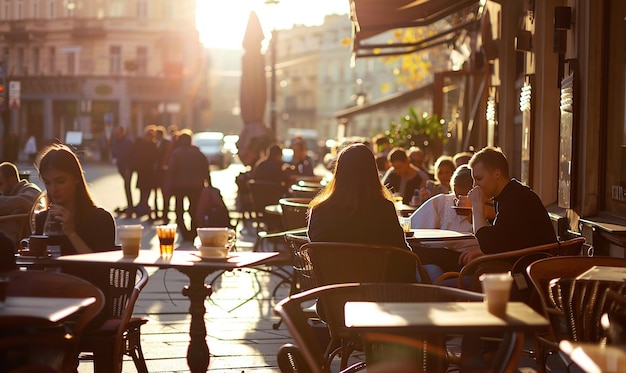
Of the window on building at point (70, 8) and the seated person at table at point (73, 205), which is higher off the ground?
the window on building at point (70, 8)

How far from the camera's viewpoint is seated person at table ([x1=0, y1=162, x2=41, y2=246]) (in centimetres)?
814

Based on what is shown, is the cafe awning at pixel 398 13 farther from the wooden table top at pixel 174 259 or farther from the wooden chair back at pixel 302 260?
the wooden table top at pixel 174 259

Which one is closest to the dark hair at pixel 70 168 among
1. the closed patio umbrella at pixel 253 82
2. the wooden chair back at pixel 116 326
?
the wooden chair back at pixel 116 326

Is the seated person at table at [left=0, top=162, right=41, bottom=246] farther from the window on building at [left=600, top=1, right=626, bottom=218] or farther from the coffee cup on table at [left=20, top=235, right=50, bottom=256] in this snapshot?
the window on building at [left=600, top=1, right=626, bottom=218]

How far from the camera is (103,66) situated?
64625mm

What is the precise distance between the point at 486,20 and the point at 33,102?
5155 cm

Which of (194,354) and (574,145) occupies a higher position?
(574,145)

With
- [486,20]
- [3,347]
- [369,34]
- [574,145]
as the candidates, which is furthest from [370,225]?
[369,34]

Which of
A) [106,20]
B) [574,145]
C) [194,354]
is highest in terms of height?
[106,20]

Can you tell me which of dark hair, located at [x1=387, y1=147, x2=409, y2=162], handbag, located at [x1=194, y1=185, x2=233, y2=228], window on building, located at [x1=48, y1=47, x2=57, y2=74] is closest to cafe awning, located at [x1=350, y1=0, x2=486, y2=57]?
dark hair, located at [x1=387, y1=147, x2=409, y2=162]

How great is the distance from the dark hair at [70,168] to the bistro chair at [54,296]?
4.84ft

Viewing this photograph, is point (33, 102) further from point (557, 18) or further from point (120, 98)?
point (557, 18)

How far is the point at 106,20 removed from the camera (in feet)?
210

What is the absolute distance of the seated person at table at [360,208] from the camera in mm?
6348
